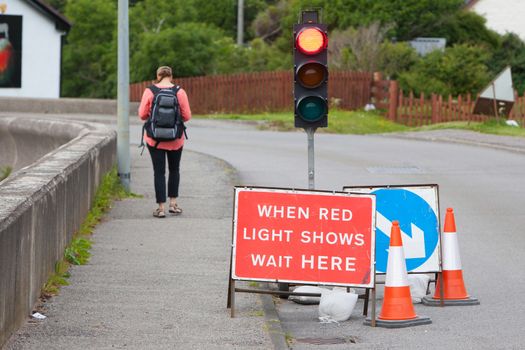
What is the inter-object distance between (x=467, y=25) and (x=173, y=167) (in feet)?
184

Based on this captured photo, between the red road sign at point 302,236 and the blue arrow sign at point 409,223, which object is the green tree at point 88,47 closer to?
the blue arrow sign at point 409,223

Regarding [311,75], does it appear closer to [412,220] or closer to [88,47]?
[412,220]

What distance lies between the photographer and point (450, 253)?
968 cm

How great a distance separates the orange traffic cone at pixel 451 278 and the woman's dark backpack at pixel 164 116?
4.69 meters

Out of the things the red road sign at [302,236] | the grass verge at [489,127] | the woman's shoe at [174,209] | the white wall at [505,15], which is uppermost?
the white wall at [505,15]

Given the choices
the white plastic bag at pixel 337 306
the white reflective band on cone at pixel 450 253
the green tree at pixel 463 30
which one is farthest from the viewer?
the green tree at pixel 463 30

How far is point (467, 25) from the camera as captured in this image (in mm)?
68438

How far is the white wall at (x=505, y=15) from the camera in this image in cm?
7075

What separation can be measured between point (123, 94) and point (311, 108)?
246 inches

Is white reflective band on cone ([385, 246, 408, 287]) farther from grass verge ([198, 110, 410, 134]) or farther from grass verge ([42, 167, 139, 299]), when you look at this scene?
grass verge ([198, 110, 410, 134])

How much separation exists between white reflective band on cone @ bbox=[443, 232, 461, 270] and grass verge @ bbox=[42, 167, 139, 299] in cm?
288

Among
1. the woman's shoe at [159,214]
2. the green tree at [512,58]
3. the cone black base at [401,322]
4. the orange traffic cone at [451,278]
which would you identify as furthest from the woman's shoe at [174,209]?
the green tree at [512,58]

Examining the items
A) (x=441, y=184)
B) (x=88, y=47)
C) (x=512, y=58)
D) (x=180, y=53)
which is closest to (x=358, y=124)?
(x=180, y=53)

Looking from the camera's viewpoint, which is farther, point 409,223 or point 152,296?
point 409,223
